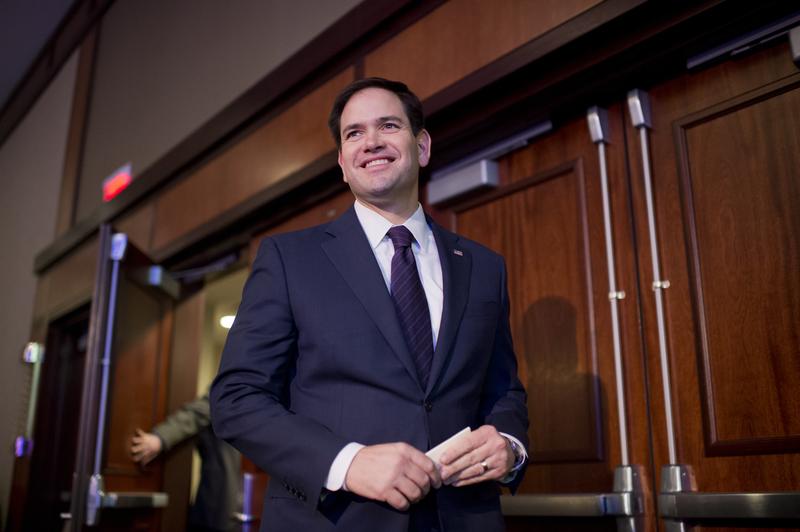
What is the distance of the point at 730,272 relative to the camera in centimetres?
206

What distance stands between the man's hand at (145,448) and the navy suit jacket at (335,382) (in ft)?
8.74

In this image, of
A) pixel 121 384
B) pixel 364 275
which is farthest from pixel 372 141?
pixel 121 384

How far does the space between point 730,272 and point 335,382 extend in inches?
45.8

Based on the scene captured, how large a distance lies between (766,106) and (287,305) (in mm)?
1372

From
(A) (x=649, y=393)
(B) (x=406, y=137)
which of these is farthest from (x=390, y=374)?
(A) (x=649, y=393)

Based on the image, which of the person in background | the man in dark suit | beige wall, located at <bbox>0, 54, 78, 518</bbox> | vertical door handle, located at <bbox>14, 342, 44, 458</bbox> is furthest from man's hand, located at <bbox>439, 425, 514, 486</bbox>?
beige wall, located at <bbox>0, 54, 78, 518</bbox>

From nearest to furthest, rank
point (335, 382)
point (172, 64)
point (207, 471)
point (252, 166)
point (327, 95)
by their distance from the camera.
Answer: point (335, 382) < point (327, 95) < point (252, 166) < point (207, 471) < point (172, 64)

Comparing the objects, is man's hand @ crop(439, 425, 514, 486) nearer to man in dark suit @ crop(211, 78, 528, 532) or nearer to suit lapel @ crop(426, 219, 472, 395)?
man in dark suit @ crop(211, 78, 528, 532)

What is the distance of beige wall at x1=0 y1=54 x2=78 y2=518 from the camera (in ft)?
20.4

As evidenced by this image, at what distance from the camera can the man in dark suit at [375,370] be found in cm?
130

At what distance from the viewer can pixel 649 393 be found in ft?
7.18

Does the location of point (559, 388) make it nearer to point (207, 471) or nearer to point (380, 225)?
point (380, 225)

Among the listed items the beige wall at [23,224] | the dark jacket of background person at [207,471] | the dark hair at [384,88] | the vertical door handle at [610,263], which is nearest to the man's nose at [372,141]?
the dark hair at [384,88]

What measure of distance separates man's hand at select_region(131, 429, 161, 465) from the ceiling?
447cm
